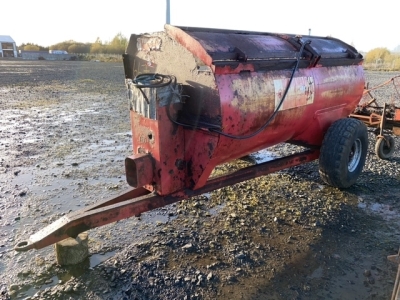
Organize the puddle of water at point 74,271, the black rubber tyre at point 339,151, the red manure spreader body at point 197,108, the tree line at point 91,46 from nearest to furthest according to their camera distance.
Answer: the puddle of water at point 74,271
the red manure spreader body at point 197,108
the black rubber tyre at point 339,151
the tree line at point 91,46

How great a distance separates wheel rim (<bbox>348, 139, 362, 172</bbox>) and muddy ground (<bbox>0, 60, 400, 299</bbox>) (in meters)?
0.31

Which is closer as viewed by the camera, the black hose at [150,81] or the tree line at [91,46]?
the black hose at [150,81]

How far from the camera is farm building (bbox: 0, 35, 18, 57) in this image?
192 feet

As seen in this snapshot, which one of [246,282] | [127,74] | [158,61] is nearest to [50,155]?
[127,74]

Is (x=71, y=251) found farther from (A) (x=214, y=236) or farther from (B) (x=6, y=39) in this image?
(B) (x=6, y=39)

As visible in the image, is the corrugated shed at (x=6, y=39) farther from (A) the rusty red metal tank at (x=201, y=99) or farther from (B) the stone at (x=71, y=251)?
(B) the stone at (x=71, y=251)

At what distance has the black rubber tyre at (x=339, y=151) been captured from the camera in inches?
173

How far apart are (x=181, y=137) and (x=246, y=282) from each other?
4.48ft

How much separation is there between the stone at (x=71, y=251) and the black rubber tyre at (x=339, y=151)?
300cm

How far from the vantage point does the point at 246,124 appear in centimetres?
336

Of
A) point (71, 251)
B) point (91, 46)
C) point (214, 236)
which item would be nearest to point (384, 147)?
point (214, 236)

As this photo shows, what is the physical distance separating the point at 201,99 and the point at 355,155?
2.80m

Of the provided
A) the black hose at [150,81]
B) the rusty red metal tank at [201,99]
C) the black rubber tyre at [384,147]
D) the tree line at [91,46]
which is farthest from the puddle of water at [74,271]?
the tree line at [91,46]

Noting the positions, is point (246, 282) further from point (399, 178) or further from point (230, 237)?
point (399, 178)
